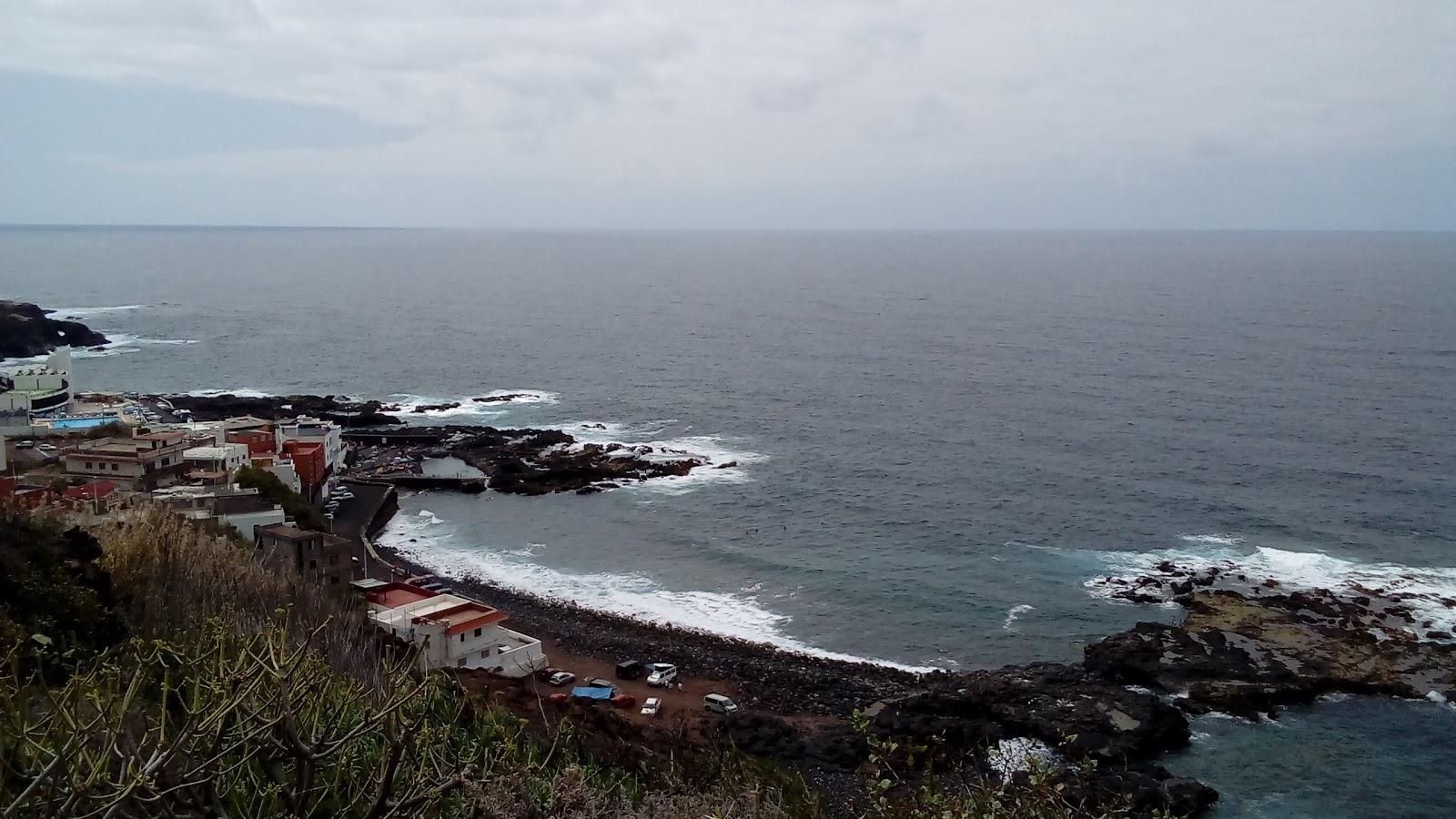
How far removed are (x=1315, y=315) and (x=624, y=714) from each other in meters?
92.6

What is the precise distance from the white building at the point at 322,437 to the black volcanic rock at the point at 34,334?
43.3m

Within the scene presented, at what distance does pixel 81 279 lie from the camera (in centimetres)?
16400

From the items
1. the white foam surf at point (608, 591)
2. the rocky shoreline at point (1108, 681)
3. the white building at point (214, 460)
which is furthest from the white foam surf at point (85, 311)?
the rocky shoreline at point (1108, 681)

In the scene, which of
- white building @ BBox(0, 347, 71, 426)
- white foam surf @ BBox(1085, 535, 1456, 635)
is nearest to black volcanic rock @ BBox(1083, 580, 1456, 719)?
white foam surf @ BBox(1085, 535, 1456, 635)

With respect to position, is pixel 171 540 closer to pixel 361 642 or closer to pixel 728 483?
pixel 361 642

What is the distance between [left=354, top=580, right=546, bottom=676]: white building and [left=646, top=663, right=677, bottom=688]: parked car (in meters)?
3.01

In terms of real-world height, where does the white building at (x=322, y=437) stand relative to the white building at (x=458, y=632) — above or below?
above

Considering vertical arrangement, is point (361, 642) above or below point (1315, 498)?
above

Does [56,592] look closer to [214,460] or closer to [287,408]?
[214,460]

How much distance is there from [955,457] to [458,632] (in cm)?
2963

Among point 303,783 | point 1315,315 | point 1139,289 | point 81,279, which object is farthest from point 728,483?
point 81,279

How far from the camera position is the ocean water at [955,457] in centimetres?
3162

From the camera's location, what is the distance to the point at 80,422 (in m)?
45.8

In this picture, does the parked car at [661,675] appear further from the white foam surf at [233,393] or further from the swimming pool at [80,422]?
the white foam surf at [233,393]
